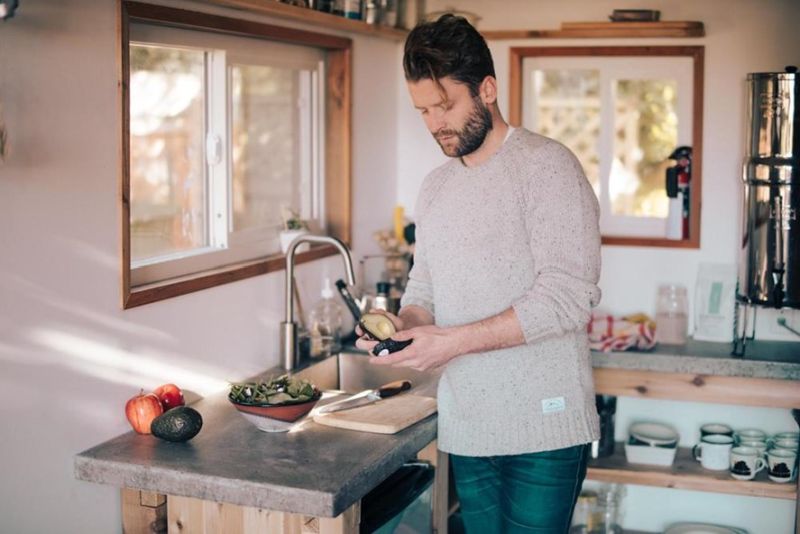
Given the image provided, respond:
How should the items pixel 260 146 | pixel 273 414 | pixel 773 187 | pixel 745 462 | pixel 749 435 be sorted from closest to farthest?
pixel 273 414 < pixel 773 187 < pixel 745 462 < pixel 749 435 < pixel 260 146

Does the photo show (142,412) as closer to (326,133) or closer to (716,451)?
(326,133)

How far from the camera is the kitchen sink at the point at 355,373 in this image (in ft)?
11.4

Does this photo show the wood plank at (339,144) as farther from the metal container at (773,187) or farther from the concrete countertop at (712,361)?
the metal container at (773,187)

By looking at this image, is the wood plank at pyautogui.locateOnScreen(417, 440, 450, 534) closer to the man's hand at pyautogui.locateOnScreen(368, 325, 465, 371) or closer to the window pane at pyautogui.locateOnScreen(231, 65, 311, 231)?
the man's hand at pyautogui.locateOnScreen(368, 325, 465, 371)

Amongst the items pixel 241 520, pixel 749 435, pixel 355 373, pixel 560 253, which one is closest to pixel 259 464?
pixel 241 520

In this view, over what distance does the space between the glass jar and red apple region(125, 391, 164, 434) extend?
205 cm

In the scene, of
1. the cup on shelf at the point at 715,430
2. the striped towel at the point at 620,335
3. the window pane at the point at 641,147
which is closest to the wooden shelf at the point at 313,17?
the window pane at the point at 641,147

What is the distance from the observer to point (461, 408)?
262 centimetres

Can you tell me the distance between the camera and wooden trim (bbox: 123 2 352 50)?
2.67 meters

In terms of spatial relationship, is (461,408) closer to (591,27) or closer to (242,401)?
(242,401)

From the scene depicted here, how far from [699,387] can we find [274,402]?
65.8 inches

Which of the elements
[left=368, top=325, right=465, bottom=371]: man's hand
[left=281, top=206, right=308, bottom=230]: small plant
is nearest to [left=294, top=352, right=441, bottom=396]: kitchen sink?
[left=281, top=206, right=308, bottom=230]: small plant

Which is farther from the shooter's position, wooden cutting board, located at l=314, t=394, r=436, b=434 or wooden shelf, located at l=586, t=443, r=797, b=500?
wooden shelf, located at l=586, t=443, r=797, b=500

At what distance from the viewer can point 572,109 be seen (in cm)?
432
